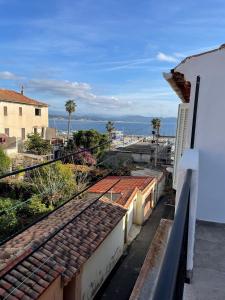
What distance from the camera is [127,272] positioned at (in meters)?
14.2

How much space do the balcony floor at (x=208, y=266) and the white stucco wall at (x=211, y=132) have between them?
287 mm

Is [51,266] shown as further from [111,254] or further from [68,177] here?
[68,177]

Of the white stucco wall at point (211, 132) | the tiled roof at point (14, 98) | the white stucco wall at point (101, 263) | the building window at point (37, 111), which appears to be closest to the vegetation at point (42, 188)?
the white stucco wall at point (101, 263)

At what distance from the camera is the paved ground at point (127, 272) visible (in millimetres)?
12452

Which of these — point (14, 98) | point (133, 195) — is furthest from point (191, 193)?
point (14, 98)

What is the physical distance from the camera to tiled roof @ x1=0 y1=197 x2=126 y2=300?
26.7 ft

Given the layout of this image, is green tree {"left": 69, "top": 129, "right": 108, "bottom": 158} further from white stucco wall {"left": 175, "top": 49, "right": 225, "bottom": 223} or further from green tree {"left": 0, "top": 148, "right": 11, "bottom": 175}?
white stucco wall {"left": 175, "top": 49, "right": 225, "bottom": 223}

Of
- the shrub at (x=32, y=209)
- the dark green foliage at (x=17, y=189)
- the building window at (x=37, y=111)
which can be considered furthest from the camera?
the building window at (x=37, y=111)

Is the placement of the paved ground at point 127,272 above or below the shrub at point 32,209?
below

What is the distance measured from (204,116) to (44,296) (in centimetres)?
699

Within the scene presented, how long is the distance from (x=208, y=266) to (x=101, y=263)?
1079cm

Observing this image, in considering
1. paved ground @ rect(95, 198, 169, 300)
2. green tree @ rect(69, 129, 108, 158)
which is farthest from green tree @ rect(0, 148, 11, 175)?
paved ground @ rect(95, 198, 169, 300)

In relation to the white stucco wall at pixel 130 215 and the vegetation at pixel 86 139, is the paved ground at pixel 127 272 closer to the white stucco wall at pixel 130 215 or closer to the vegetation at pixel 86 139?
the white stucco wall at pixel 130 215

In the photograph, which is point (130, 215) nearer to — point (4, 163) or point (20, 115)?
point (4, 163)
